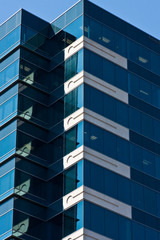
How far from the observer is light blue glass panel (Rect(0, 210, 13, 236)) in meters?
58.1

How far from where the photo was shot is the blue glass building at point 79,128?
5834 cm

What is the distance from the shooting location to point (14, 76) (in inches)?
2532

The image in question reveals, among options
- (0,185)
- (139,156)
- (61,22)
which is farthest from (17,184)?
(61,22)

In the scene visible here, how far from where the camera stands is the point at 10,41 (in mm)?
66562

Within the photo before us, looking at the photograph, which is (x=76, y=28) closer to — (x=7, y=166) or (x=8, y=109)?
(x=8, y=109)

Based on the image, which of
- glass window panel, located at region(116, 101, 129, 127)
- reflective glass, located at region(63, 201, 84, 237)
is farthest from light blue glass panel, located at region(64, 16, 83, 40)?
reflective glass, located at region(63, 201, 84, 237)

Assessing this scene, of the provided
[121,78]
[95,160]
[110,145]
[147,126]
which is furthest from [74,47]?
[95,160]

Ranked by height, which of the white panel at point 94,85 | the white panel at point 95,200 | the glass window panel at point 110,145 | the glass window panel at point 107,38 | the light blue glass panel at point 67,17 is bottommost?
the white panel at point 95,200

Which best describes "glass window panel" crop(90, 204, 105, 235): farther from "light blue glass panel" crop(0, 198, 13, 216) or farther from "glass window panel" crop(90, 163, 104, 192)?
"light blue glass panel" crop(0, 198, 13, 216)

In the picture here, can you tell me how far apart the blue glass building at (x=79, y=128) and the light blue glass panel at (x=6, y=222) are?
0.29ft

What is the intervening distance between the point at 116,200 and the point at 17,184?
7340mm

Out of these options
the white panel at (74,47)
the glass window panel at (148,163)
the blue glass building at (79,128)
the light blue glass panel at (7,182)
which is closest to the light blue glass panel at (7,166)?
the blue glass building at (79,128)

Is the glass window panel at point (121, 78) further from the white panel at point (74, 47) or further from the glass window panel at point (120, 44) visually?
the white panel at point (74, 47)

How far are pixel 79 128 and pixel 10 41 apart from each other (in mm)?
11067
